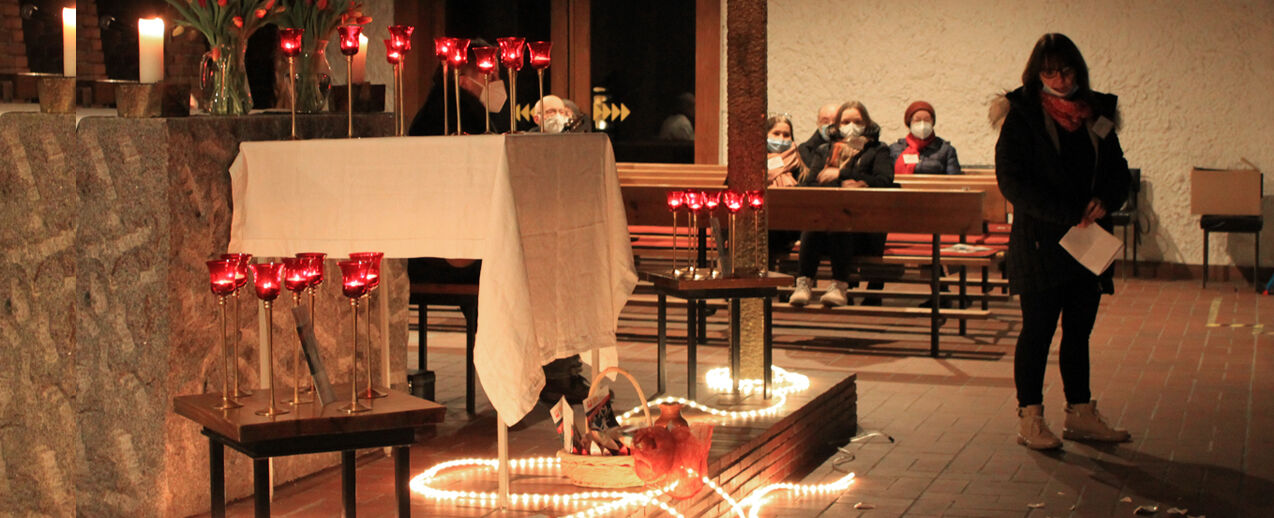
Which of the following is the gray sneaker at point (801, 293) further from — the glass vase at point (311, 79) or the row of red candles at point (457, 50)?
the row of red candles at point (457, 50)

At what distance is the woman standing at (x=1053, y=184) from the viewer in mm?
4828

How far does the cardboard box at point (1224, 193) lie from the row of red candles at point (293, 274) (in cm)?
842

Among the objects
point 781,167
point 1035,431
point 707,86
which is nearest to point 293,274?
point 1035,431

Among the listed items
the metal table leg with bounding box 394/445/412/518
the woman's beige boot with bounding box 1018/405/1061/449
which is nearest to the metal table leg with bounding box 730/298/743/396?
the woman's beige boot with bounding box 1018/405/1061/449

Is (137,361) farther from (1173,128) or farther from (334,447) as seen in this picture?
(1173,128)

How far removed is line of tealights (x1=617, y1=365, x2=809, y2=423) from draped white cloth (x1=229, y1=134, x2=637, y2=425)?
77 centimetres

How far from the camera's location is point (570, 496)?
369 cm

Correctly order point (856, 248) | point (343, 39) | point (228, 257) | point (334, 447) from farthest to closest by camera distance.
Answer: point (856, 248) → point (343, 39) → point (228, 257) → point (334, 447)

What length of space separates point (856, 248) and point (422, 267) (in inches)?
135

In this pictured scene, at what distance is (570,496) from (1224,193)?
7.80 metres

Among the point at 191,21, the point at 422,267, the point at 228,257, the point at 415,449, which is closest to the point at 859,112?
the point at 422,267

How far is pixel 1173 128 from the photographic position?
10812 mm

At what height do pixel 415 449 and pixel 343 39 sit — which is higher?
pixel 343 39

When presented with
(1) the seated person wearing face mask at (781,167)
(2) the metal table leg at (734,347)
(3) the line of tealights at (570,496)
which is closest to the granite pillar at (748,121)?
(2) the metal table leg at (734,347)
